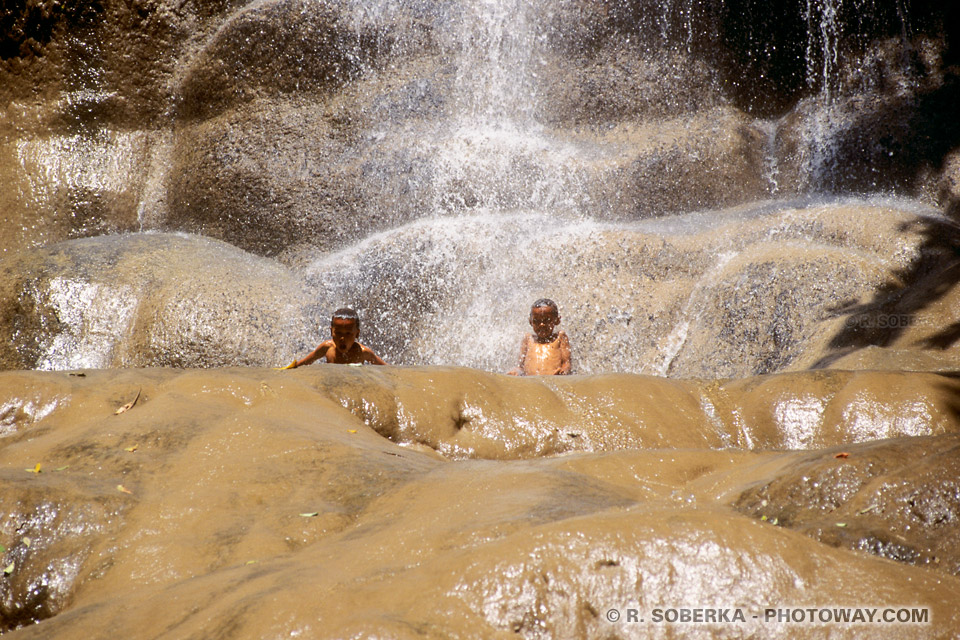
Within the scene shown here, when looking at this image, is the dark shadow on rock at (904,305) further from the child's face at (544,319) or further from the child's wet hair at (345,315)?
the child's wet hair at (345,315)

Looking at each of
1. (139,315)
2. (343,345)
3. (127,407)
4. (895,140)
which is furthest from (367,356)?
(895,140)

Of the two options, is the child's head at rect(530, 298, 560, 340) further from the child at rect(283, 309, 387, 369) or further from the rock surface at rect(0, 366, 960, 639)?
the rock surface at rect(0, 366, 960, 639)

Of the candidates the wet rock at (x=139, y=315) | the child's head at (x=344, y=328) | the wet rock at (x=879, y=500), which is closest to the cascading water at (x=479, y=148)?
the wet rock at (x=139, y=315)

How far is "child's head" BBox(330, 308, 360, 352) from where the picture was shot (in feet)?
23.8

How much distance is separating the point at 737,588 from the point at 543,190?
9.48 metres

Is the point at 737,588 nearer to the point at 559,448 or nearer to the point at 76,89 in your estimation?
the point at 559,448

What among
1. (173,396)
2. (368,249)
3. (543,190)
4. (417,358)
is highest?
(543,190)

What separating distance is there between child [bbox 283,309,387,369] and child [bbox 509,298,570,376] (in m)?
1.55

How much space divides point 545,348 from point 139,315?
4518 millimetres

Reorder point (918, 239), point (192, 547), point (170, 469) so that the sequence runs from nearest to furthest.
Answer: point (192, 547) → point (170, 469) → point (918, 239)

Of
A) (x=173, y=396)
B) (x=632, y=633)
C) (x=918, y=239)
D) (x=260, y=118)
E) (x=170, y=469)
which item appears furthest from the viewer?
(x=260, y=118)

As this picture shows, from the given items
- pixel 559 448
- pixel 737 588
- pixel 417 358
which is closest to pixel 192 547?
pixel 737 588

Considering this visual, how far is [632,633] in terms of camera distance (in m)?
2.03

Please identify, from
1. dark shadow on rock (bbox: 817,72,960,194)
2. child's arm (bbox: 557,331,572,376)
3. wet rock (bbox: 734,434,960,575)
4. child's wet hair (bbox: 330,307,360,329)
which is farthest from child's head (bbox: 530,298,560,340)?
dark shadow on rock (bbox: 817,72,960,194)
